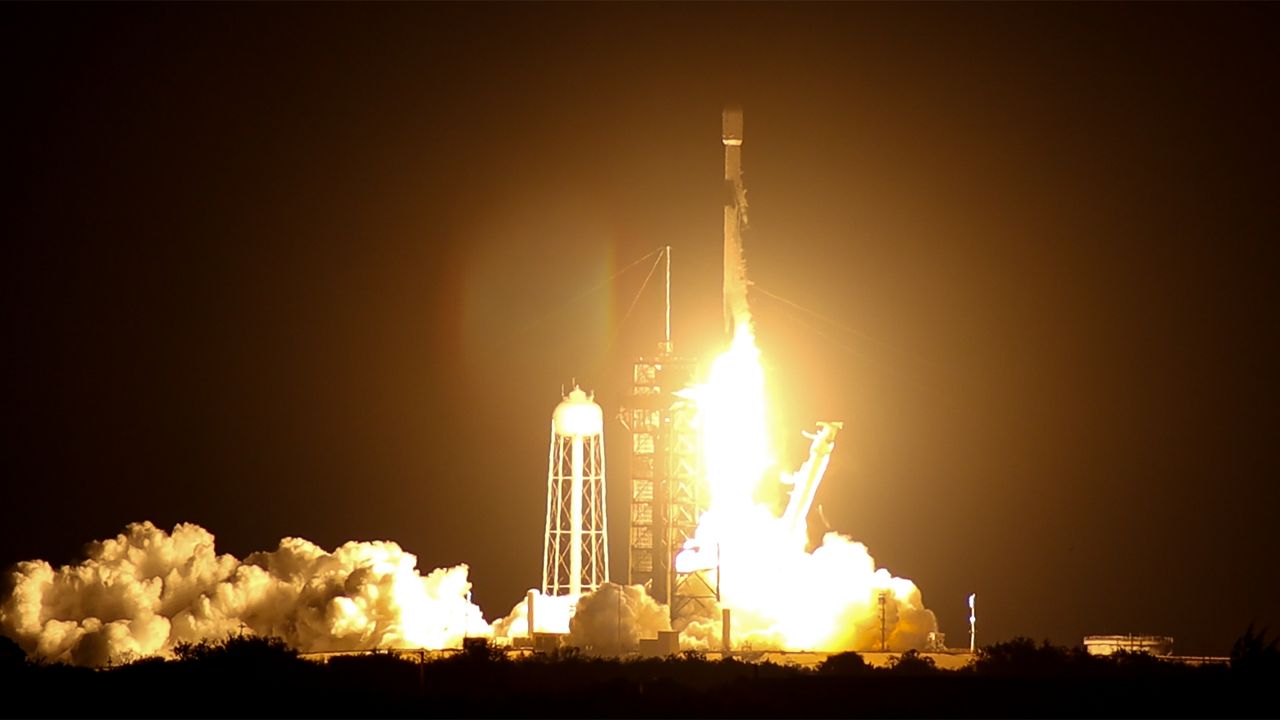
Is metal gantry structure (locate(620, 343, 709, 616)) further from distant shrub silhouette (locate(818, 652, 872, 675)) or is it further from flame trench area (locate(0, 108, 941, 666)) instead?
distant shrub silhouette (locate(818, 652, 872, 675))

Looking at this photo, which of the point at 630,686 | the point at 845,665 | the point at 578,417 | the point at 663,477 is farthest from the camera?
the point at 578,417

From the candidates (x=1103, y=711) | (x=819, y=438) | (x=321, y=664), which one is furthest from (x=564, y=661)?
(x=1103, y=711)

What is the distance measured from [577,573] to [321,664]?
10853 mm

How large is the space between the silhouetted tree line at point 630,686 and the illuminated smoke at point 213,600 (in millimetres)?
4307

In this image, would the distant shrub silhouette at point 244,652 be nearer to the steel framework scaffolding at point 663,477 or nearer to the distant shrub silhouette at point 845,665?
the steel framework scaffolding at point 663,477

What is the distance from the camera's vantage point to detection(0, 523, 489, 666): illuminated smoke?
232 ft

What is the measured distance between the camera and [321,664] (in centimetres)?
6369

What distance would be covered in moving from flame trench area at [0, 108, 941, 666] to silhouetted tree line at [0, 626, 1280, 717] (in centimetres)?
369

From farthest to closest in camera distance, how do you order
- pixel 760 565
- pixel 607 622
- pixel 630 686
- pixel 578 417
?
pixel 578 417 < pixel 760 565 < pixel 607 622 < pixel 630 686

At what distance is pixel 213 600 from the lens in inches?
2849

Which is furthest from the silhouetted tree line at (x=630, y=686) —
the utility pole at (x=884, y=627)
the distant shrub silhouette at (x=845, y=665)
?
the utility pole at (x=884, y=627)

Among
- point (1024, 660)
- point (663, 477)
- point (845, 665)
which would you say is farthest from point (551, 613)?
point (1024, 660)

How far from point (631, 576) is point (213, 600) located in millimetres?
10115

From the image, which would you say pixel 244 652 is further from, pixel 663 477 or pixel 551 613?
pixel 663 477
